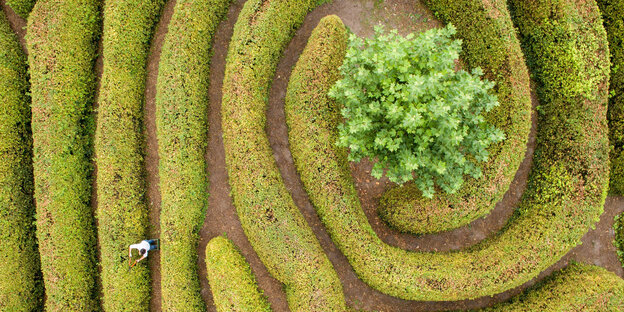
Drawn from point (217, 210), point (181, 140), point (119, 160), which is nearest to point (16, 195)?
point (119, 160)

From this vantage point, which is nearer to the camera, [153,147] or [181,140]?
[181,140]

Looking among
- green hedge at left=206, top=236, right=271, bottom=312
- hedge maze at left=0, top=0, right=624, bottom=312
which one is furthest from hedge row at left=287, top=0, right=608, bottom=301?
green hedge at left=206, top=236, right=271, bottom=312

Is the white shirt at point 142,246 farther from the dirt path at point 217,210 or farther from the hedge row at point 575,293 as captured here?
the hedge row at point 575,293

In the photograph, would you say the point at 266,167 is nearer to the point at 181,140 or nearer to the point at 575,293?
the point at 181,140

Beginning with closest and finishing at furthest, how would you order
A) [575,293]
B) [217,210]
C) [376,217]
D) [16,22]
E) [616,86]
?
[575,293] < [616,86] < [217,210] < [376,217] < [16,22]

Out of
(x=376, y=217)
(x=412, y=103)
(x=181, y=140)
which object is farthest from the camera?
(x=376, y=217)

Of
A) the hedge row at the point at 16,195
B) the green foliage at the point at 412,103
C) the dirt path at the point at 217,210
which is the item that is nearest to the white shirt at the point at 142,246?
the dirt path at the point at 217,210
